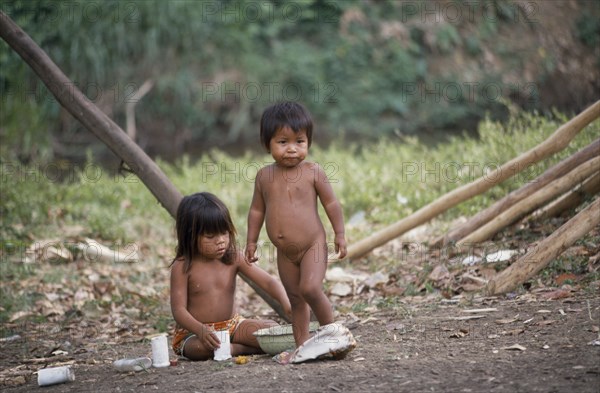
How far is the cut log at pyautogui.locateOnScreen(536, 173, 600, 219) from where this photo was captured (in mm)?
5020

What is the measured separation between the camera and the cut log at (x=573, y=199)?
198 inches

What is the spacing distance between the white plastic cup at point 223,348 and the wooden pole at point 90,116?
1030 millimetres

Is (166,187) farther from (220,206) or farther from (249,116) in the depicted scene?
(249,116)

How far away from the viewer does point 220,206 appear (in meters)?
3.79

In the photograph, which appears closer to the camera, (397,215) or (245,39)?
(397,215)

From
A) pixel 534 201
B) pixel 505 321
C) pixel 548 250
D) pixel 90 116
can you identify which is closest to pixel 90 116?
pixel 90 116

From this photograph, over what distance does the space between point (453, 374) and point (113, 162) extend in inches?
382

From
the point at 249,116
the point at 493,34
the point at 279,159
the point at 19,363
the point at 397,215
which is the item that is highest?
the point at 493,34

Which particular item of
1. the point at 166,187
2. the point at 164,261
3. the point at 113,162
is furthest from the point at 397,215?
the point at 113,162

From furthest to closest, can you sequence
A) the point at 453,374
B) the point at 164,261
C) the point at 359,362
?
the point at 164,261, the point at 359,362, the point at 453,374

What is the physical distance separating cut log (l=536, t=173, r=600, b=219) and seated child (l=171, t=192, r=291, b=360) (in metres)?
2.26

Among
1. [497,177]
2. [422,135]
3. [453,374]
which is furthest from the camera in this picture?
[422,135]

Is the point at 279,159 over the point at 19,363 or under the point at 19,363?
over

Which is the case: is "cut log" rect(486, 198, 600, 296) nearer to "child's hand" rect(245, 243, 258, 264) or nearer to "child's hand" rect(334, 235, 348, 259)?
"child's hand" rect(334, 235, 348, 259)
